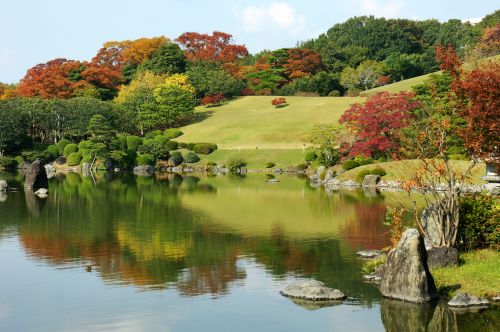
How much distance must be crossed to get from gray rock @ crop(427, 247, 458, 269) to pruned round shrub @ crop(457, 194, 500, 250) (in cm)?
147

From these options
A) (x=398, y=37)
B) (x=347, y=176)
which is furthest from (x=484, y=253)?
(x=398, y=37)

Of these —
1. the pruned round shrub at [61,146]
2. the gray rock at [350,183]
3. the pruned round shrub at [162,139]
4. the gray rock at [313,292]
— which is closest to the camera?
the gray rock at [313,292]

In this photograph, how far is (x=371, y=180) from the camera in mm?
56781

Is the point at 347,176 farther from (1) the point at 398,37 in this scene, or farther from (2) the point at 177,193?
(1) the point at 398,37

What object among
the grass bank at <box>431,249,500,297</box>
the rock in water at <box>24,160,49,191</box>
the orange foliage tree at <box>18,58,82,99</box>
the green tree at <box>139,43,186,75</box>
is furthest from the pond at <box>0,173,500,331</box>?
the green tree at <box>139,43,186,75</box>

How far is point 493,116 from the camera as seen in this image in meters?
22.1

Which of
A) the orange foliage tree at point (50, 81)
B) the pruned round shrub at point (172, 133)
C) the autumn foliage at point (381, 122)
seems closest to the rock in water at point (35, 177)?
the autumn foliage at point (381, 122)

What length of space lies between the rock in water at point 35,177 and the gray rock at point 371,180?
2720cm

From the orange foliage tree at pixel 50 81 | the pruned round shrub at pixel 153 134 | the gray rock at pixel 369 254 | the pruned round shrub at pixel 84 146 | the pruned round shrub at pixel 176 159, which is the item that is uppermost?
the orange foliage tree at pixel 50 81

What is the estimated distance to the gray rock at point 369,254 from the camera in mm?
25223

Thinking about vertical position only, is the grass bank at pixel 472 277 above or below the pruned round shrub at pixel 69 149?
below

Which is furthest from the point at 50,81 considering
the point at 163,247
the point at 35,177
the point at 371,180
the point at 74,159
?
the point at 163,247

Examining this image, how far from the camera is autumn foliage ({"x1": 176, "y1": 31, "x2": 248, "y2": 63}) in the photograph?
131125mm

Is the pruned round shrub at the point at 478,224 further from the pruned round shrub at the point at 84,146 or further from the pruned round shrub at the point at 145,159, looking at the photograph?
the pruned round shrub at the point at 84,146
